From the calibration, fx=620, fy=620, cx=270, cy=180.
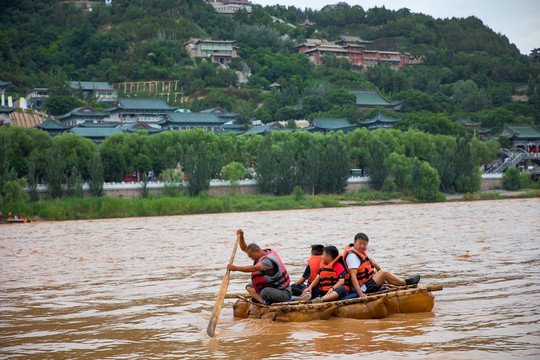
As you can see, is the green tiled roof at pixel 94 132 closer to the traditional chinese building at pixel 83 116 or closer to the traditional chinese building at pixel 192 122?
the traditional chinese building at pixel 192 122

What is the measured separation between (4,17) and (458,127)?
68283mm

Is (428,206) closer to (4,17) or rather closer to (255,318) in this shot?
(255,318)

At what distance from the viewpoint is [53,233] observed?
23969 mm

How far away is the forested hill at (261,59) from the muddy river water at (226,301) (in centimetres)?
3875

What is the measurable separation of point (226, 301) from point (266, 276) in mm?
2220

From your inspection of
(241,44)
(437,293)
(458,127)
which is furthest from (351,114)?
(437,293)

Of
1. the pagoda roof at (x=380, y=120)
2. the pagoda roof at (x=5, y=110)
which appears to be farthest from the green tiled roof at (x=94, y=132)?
the pagoda roof at (x=380, y=120)

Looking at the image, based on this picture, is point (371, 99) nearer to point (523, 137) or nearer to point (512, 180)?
point (523, 137)

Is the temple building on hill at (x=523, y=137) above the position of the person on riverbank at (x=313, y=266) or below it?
above

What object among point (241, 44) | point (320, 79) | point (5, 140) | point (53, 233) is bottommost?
point (53, 233)

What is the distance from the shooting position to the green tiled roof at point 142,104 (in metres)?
58.3

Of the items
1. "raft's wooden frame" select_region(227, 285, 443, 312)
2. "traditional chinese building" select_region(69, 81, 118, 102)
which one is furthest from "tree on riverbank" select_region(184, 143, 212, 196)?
"traditional chinese building" select_region(69, 81, 118, 102)

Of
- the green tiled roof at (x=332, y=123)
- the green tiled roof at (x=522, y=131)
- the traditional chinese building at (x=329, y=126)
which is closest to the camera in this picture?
the green tiled roof at (x=522, y=131)

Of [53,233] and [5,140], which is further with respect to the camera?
[5,140]
